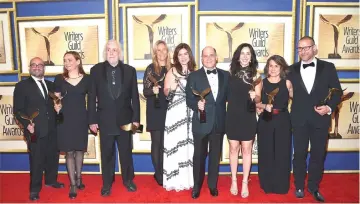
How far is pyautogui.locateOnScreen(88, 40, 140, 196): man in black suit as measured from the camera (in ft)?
13.0

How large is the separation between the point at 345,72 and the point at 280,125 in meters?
2.13

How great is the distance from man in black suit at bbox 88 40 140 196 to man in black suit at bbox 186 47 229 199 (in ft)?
2.92

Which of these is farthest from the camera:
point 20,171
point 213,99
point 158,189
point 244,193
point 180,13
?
point 20,171

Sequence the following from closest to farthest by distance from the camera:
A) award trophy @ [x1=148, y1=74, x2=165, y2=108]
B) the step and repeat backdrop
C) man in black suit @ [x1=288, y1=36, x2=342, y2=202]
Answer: man in black suit @ [x1=288, y1=36, x2=342, y2=202]
award trophy @ [x1=148, y1=74, x2=165, y2=108]
the step and repeat backdrop

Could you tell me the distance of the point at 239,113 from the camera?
3.82m

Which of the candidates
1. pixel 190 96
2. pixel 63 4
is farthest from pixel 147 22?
pixel 190 96

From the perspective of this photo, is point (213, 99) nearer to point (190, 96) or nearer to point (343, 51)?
point (190, 96)

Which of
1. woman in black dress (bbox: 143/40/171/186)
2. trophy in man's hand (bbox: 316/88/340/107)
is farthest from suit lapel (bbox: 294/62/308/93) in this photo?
woman in black dress (bbox: 143/40/171/186)

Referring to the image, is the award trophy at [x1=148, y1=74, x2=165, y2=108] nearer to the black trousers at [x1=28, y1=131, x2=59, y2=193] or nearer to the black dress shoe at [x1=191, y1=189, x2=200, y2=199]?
the black dress shoe at [x1=191, y1=189, x2=200, y2=199]

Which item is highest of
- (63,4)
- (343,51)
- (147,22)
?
(63,4)

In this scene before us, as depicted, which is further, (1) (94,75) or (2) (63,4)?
(2) (63,4)

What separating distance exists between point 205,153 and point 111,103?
4.95 feet

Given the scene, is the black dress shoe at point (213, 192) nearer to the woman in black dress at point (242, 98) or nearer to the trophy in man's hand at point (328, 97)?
the woman in black dress at point (242, 98)

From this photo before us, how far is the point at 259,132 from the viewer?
162 inches
